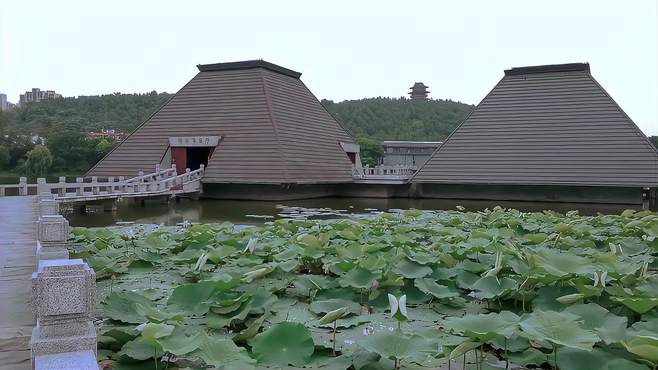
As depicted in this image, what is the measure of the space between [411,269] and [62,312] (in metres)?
1.85

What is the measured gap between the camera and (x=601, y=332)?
78.0 inches

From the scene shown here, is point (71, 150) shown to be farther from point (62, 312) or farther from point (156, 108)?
point (62, 312)

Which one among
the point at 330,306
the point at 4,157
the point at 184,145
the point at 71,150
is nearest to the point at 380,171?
the point at 184,145

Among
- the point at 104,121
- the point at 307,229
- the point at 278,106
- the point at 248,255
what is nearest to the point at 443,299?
the point at 248,255

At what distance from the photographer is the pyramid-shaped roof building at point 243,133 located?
795 inches

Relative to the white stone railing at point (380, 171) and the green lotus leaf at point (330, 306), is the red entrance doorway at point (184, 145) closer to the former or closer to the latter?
the white stone railing at point (380, 171)

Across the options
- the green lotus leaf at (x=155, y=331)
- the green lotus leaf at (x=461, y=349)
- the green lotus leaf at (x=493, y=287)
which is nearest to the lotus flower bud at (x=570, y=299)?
the green lotus leaf at (x=493, y=287)

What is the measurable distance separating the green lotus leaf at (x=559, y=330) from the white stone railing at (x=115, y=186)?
1186 centimetres

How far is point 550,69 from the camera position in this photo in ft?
73.5

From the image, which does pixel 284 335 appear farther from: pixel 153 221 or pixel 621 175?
pixel 621 175

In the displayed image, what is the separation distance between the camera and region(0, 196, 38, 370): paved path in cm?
234

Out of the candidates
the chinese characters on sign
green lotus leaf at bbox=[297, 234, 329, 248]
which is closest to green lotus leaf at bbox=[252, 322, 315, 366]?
green lotus leaf at bbox=[297, 234, 329, 248]

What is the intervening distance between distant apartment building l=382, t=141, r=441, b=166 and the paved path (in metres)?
35.6

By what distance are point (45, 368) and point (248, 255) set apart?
1.99 m
